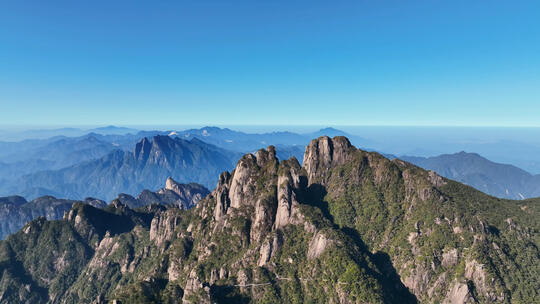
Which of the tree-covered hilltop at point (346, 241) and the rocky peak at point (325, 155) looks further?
the rocky peak at point (325, 155)

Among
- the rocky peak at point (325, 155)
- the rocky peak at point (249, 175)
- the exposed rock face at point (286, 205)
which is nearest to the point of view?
the exposed rock face at point (286, 205)

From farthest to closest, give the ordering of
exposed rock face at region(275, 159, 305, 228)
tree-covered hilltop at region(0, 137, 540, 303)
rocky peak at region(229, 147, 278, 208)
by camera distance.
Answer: rocky peak at region(229, 147, 278, 208)
exposed rock face at region(275, 159, 305, 228)
tree-covered hilltop at region(0, 137, 540, 303)

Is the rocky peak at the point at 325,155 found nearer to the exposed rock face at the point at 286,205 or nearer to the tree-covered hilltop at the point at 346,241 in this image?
the tree-covered hilltop at the point at 346,241

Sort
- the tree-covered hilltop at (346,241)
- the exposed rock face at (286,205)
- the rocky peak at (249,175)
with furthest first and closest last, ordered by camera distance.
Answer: the rocky peak at (249,175), the exposed rock face at (286,205), the tree-covered hilltop at (346,241)

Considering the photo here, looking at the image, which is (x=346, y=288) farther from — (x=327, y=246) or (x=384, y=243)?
(x=384, y=243)

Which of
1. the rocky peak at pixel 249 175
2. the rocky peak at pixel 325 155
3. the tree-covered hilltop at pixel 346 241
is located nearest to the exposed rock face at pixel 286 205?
the tree-covered hilltop at pixel 346 241

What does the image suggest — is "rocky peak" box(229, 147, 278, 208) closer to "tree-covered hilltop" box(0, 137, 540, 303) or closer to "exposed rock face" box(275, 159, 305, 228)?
"tree-covered hilltop" box(0, 137, 540, 303)

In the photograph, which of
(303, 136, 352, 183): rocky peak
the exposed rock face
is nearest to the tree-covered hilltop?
the exposed rock face

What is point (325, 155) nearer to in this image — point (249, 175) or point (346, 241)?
point (249, 175)

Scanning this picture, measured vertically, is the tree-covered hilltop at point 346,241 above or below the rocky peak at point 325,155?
below

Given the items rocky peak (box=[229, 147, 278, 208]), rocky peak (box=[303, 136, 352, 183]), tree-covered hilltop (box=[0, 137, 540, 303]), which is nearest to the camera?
tree-covered hilltop (box=[0, 137, 540, 303])
